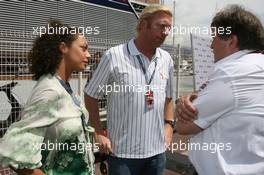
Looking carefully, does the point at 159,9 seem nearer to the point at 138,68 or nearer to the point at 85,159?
the point at 138,68

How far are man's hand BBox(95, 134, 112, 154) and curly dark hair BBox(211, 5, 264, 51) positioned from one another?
1.18 m

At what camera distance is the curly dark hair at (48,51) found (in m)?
2.19

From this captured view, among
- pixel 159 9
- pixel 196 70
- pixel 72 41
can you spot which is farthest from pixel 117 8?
pixel 72 41

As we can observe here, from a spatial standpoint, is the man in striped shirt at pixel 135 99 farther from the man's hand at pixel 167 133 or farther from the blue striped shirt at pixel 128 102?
the man's hand at pixel 167 133

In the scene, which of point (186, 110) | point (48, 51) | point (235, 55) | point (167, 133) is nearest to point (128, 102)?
point (167, 133)

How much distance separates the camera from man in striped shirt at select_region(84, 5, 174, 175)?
9.00 feet

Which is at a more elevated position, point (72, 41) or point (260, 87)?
point (72, 41)

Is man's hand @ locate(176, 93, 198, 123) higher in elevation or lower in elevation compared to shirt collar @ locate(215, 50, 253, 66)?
lower

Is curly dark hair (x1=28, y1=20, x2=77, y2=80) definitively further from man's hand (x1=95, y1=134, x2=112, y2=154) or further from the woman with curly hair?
man's hand (x1=95, y1=134, x2=112, y2=154)

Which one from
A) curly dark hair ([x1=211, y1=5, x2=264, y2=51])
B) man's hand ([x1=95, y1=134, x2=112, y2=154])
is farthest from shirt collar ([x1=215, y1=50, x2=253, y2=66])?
man's hand ([x1=95, y1=134, x2=112, y2=154])

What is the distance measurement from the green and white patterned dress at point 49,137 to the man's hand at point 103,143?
482mm

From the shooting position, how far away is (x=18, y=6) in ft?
21.4

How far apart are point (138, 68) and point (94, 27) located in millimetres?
5185

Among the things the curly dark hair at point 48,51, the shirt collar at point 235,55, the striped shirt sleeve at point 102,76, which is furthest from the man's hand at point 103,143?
the shirt collar at point 235,55
